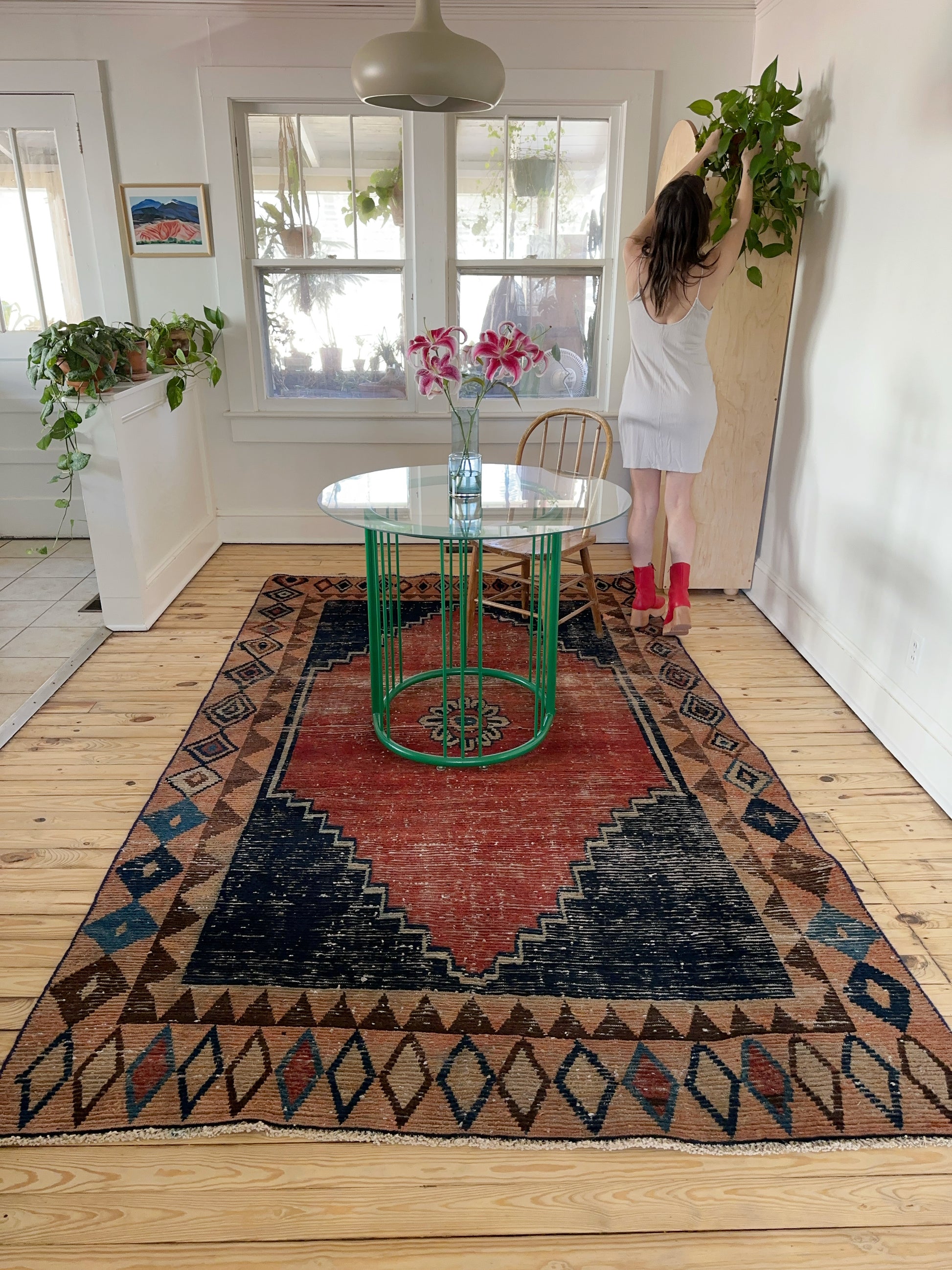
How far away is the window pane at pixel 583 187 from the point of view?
3.95 metres

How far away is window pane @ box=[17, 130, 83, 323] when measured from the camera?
396 centimetres

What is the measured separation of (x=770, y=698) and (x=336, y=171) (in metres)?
3.04

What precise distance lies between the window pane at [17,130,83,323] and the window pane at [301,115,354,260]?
1139 millimetres

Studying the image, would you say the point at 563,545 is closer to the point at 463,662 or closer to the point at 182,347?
the point at 463,662

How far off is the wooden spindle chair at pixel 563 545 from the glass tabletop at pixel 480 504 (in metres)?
0.15

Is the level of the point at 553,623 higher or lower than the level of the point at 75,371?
lower

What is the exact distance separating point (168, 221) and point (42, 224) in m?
0.60

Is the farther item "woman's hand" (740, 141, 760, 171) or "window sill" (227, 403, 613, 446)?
"window sill" (227, 403, 613, 446)

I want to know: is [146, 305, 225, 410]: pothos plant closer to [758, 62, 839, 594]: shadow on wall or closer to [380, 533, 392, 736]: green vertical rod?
[380, 533, 392, 736]: green vertical rod

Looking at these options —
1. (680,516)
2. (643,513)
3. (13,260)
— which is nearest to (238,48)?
(13,260)

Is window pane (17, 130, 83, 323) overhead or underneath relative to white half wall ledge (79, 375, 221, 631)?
overhead

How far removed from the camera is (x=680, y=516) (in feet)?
10.6

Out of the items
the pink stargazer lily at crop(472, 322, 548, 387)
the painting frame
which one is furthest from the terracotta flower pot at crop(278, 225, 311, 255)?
the pink stargazer lily at crop(472, 322, 548, 387)

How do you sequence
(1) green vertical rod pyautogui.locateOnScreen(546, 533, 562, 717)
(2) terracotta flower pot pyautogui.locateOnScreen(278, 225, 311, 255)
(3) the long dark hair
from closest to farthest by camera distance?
1. (1) green vertical rod pyautogui.locateOnScreen(546, 533, 562, 717)
2. (3) the long dark hair
3. (2) terracotta flower pot pyautogui.locateOnScreen(278, 225, 311, 255)
